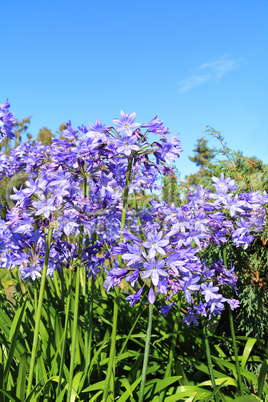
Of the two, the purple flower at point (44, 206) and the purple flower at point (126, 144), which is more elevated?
the purple flower at point (126, 144)

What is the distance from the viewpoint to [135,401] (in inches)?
116

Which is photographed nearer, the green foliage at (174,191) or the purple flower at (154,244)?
the purple flower at (154,244)

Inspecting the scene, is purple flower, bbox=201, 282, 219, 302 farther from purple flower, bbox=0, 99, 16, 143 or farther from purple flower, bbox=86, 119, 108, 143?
purple flower, bbox=0, 99, 16, 143

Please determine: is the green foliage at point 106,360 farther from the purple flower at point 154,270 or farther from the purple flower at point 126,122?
the purple flower at point 126,122

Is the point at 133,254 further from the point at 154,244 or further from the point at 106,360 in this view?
the point at 106,360

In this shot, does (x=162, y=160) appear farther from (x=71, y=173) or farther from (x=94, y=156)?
(x=71, y=173)

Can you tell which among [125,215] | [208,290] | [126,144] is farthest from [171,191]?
[126,144]

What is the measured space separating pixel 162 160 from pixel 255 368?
119 inches

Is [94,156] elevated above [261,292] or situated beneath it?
elevated above

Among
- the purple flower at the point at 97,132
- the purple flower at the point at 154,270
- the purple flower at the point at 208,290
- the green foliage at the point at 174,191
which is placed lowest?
the purple flower at the point at 208,290

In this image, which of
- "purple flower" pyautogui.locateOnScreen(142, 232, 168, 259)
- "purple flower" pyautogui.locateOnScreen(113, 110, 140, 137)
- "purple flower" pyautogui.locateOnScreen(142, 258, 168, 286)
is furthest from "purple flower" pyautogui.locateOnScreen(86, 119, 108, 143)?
A: "purple flower" pyautogui.locateOnScreen(142, 258, 168, 286)

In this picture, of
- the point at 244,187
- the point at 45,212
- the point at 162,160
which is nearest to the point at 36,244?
the point at 45,212

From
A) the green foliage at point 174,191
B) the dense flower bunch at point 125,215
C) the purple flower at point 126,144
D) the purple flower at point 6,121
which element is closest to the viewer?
the dense flower bunch at point 125,215

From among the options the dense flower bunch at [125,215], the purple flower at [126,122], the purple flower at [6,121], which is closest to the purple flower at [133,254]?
the dense flower bunch at [125,215]
